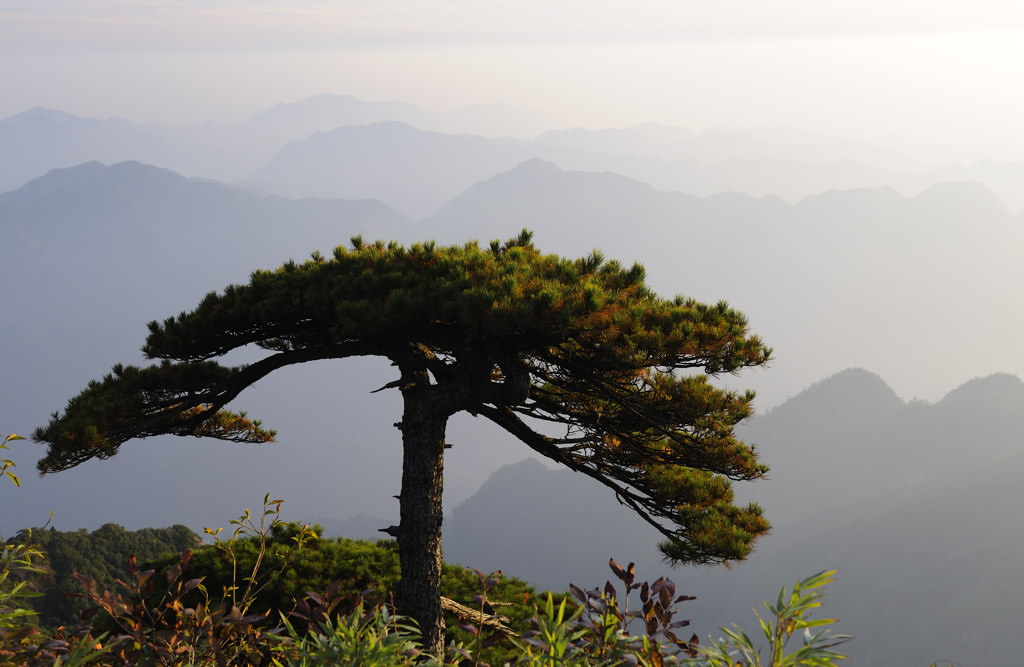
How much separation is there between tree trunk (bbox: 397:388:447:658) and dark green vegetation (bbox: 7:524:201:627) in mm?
15579

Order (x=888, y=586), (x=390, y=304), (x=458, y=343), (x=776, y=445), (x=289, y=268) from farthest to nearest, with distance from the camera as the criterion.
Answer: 1. (x=776, y=445)
2. (x=888, y=586)
3. (x=289, y=268)
4. (x=458, y=343)
5. (x=390, y=304)

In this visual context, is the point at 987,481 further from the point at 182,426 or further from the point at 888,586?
the point at 182,426

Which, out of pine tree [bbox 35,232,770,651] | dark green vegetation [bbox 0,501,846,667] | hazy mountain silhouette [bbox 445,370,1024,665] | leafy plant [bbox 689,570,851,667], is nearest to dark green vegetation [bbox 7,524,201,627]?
pine tree [bbox 35,232,770,651]

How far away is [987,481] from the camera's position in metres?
118

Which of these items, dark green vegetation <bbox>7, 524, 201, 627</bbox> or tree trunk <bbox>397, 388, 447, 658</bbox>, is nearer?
tree trunk <bbox>397, 388, 447, 658</bbox>

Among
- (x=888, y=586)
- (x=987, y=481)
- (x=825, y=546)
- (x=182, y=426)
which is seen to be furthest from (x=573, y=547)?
(x=182, y=426)

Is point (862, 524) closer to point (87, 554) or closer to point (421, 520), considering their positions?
point (87, 554)

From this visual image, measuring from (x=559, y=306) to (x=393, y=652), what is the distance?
10.6ft

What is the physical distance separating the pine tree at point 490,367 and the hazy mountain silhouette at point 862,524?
7522 centimetres

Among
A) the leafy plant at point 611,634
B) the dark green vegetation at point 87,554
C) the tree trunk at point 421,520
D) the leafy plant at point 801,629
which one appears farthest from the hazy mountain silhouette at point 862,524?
the leafy plant at point 801,629

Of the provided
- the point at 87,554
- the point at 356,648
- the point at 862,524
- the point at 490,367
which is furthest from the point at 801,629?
the point at 862,524

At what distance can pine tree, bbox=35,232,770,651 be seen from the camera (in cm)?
617

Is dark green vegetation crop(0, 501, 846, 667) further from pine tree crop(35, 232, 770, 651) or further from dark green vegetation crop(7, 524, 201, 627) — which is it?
dark green vegetation crop(7, 524, 201, 627)

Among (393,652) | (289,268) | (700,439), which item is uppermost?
(289,268)
